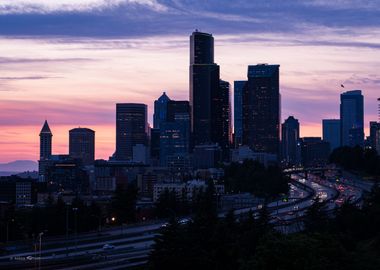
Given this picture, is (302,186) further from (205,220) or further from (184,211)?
(205,220)

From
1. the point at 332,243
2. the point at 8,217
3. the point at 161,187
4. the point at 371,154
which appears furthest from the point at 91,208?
the point at 371,154

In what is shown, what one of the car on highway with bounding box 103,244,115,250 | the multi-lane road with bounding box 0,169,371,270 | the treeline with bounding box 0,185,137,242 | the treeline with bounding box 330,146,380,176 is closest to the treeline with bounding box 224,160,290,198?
the treeline with bounding box 330,146,380,176

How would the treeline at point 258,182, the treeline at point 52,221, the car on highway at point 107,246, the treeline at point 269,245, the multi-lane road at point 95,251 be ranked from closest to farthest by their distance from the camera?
the treeline at point 269,245
the multi-lane road at point 95,251
the car on highway at point 107,246
the treeline at point 52,221
the treeline at point 258,182

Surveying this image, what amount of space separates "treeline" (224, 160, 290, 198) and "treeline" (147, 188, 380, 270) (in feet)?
288

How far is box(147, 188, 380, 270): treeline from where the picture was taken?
3872 centimetres

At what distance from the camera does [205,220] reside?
5481 centimetres

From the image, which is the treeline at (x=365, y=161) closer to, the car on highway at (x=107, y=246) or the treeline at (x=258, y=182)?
the treeline at (x=258, y=182)

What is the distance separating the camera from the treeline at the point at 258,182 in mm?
164750

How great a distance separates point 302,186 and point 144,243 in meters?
119

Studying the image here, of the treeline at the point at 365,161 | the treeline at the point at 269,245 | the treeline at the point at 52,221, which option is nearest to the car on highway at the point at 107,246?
the treeline at the point at 52,221

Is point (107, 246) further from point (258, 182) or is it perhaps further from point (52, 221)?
point (258, 182)

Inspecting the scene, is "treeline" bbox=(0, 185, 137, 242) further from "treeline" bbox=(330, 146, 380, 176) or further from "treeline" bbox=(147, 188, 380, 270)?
"treeline" bbox=(330, 146, 380, 176)

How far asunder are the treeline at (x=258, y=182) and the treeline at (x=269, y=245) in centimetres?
8784

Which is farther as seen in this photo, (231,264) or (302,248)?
(231,264)
